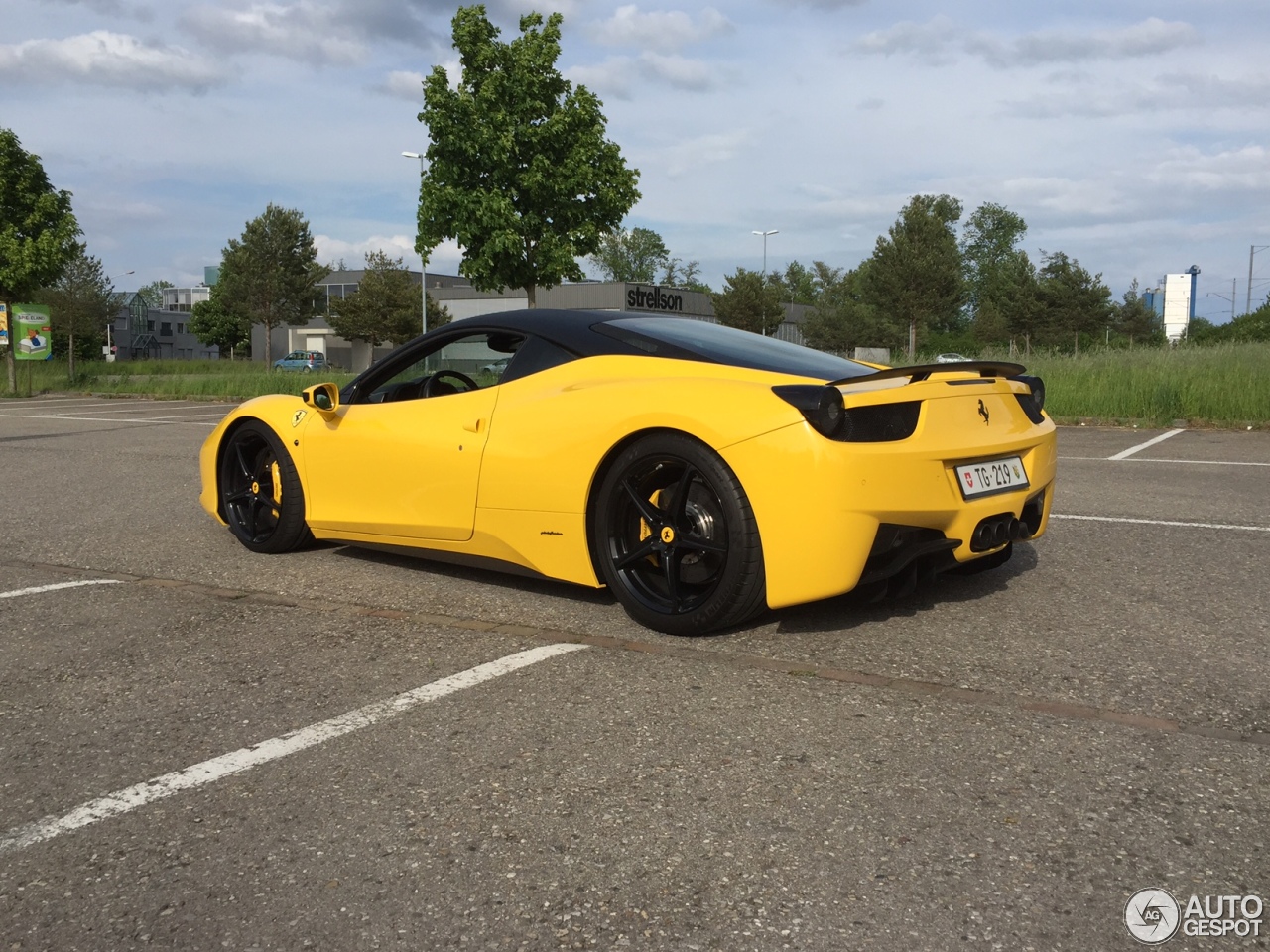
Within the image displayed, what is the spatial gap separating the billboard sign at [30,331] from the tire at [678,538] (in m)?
28.1

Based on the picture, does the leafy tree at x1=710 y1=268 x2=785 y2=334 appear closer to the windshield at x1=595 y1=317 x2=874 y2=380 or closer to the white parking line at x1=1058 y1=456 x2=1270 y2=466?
the white parking line at x1=1058 y1=456 x2=1270 y2=466

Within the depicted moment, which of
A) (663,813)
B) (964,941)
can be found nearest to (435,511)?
(663,813)

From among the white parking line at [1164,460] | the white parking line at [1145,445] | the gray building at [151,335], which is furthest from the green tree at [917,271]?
the gray building at [151,335]

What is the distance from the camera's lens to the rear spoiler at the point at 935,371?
3.86 m

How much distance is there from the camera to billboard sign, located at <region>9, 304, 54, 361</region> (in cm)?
2797

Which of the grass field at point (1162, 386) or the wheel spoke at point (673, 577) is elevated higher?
the grass field at point (1162, 386)

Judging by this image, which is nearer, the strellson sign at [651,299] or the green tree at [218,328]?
the strellson sign at [651,299]

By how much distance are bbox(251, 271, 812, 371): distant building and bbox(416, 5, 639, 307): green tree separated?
21.7 m

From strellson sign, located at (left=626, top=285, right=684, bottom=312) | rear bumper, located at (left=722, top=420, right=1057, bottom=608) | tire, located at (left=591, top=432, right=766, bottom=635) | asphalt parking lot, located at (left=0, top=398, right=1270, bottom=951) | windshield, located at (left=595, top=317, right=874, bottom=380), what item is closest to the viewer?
asphalt parking lot, located at (left=0, top=398, right=1270, bottom=951)

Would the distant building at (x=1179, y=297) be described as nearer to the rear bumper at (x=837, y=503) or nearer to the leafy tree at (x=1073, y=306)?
the leafy tree at (x=1073, y=306)

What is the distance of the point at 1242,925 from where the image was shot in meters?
1.96

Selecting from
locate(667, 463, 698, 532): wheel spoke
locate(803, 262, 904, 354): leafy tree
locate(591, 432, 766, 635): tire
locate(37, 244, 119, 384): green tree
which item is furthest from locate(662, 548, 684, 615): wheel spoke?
locate(803, 262, 904, 354): leafy tree

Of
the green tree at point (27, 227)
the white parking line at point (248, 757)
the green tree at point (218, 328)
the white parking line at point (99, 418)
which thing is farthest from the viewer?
the green tree at point (218, 328)

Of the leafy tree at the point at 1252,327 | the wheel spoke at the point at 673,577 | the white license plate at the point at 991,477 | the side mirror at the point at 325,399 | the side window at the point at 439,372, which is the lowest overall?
the wheel spoke at the point at 673,577
